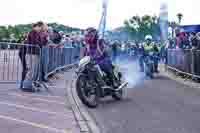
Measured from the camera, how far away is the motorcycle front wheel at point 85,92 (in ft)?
30.5

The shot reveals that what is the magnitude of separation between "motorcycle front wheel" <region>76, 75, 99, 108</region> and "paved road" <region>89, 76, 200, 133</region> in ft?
0.71

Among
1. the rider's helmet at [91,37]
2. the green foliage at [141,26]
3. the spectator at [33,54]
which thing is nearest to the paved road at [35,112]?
the spectator at [33,54]

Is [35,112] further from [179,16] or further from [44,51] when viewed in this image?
[179,16]

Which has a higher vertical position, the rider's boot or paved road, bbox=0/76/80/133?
the rider's boot

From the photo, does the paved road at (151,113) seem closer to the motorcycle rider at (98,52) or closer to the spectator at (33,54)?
the motorcycle rider at (98,52)

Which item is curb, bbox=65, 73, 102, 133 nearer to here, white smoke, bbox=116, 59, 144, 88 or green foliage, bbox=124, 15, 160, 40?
white smoke, bbox=116, 59, 144, 88

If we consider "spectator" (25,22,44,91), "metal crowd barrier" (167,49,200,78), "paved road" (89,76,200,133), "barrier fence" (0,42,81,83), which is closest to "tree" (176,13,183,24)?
"metal crowd barrier" (167,49,200,78)

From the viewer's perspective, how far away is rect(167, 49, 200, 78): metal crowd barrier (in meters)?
15.5

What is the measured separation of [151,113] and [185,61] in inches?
352

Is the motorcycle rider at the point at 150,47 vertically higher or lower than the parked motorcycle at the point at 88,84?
higher

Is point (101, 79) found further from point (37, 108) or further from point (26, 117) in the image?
point (26, 117)

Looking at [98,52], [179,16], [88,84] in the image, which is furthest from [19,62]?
[179,16]

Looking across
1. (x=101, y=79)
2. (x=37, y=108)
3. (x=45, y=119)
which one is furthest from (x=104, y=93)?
(x=45, y=119)

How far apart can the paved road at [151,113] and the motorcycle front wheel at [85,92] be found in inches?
8.5
